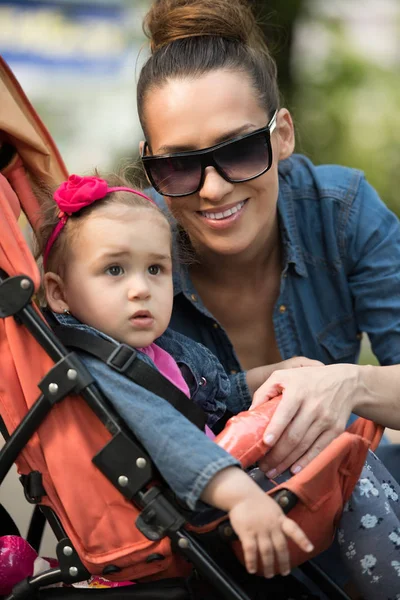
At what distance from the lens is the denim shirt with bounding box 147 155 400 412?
2598 mm

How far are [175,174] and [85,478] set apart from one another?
94cm

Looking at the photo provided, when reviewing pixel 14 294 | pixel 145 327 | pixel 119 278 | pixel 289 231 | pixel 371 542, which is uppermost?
pixel 14 294

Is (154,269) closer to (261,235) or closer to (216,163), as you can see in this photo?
(216,163)

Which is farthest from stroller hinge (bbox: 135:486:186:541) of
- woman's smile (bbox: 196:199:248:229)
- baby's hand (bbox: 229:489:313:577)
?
woman's smile (bbox: 196:199:248:229)

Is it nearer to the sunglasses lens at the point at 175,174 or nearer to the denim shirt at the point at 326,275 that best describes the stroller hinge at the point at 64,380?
the sunglasses lens at the point at 175,174

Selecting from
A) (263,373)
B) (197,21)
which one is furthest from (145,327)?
(197,21)

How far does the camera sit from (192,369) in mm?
2242

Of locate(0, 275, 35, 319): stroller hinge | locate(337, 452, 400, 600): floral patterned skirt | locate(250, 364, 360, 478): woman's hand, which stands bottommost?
locate(337, 452, 400, 600): floral patterned skirt

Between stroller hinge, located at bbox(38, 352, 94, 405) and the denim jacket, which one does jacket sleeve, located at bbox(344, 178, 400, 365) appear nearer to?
the denim jacket

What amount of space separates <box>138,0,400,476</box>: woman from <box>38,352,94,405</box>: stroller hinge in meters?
0.47

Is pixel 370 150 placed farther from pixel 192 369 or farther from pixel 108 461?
pixel 108 461

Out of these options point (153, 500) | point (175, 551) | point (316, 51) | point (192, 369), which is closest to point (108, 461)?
point (153, 500)

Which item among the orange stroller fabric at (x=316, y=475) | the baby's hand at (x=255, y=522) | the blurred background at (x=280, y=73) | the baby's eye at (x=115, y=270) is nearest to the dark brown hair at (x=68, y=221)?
the baby's eye at (x=115, y=270)

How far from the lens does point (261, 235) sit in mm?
2639
